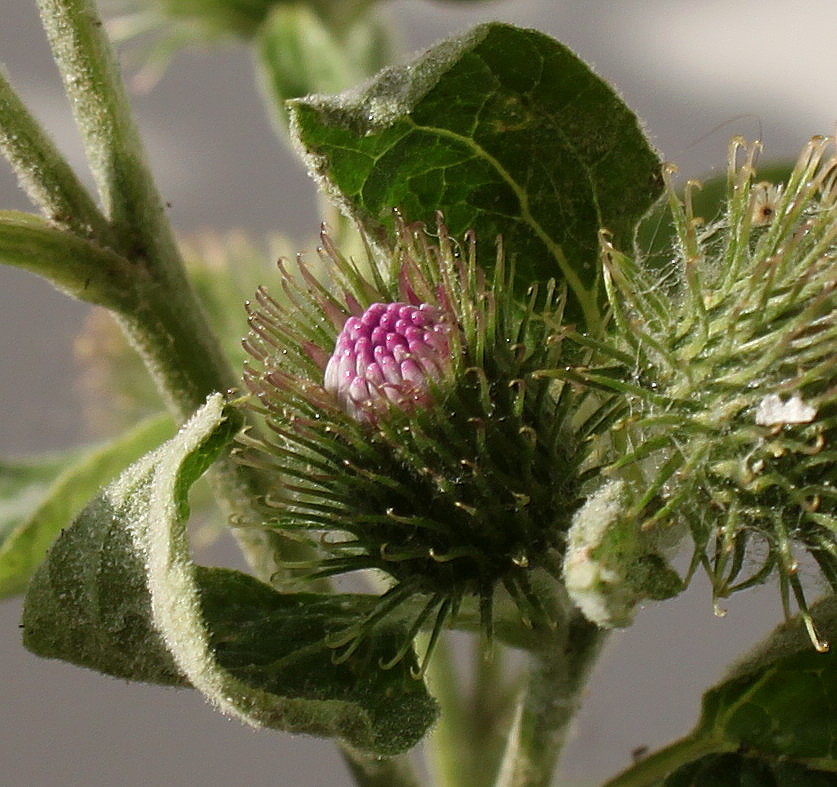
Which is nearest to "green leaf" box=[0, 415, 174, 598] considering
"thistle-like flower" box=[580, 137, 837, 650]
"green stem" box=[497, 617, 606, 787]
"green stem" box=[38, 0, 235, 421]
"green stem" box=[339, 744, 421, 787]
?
"green stem" box=[38, 0, 235, 421]

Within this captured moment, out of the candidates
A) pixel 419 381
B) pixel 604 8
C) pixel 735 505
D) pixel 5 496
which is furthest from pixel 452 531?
pixel 604 8

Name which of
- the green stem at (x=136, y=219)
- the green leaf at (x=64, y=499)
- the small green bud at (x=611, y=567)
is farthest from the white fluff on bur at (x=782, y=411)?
the green leaf at (x=64, y=499)

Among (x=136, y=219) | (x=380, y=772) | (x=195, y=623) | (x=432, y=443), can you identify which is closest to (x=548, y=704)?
(x=380, y=772)

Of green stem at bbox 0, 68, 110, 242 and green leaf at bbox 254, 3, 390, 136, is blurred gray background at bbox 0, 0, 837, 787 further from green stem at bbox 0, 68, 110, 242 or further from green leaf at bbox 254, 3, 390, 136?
green stem at bbox 0, 68, 110, 242

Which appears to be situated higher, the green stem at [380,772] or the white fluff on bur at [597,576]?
the white fluff on bur at [597,576]

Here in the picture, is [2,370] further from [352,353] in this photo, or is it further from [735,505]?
[735,505]

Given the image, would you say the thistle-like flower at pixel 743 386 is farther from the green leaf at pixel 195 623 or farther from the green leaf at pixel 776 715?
the green leaf at pixel 195 623
